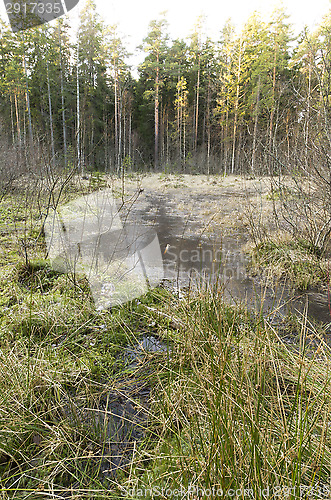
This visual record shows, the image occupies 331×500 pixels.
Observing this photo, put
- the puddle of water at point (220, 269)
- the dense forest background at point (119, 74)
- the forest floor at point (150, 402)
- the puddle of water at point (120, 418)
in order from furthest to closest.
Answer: the dense forest background at point (119, 74)
the puddle of water at point (220, 269)
the puddle of water at point (120, 418)
the forest floor at point (150, 402)

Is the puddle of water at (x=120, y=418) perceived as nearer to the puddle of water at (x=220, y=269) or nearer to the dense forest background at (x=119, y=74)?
the puddle of water at (x=220, y=269)

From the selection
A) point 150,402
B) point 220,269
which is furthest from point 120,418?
point 220,269

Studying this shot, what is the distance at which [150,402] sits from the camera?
225cm

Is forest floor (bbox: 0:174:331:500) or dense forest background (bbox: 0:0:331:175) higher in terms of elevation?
dense forest background (bbox: 0:0:331:175)

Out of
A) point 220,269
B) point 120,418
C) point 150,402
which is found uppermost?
point 220,269

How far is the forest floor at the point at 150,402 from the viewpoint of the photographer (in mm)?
1262

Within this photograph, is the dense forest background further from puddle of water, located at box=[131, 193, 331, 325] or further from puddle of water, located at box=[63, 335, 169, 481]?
puddle of water, located at box=[63, 335, 169, 481]

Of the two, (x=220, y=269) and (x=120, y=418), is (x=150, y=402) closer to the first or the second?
(x=120, y=418)

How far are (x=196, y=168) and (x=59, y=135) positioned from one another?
567 inches

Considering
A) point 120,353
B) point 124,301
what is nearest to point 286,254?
point 124,301

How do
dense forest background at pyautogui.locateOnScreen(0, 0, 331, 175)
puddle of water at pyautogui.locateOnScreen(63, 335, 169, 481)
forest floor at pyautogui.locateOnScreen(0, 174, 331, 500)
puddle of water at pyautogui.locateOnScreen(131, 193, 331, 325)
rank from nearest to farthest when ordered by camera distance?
forest floor at pyautogui.locateOnScreen(0, 174, 331, 500)
puddle of water at pyautogui.locateOnScreen(63, 335, 169, 481)
puddle of water at pyautogui.locateOnScreen(131, 193, 331, 325)
dense forest background at pyautogui.locateOnScreen(0, 0, 331, 175)

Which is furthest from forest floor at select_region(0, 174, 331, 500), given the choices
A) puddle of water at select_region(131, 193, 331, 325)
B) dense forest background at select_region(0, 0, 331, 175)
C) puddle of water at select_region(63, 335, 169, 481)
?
dense forest background at select_region(0, 0, 331, 175)

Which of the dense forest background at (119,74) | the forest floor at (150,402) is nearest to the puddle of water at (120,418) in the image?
the forest floor at (150,402)

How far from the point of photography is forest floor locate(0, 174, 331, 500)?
49.7 inches
